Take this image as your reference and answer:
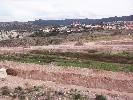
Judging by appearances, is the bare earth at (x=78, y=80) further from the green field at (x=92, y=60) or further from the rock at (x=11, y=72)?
the green field at (x=92, y=60)

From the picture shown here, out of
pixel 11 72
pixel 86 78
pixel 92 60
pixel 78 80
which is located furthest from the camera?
pixel 92 60

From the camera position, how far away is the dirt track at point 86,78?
3378cm

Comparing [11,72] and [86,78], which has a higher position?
[86,78]

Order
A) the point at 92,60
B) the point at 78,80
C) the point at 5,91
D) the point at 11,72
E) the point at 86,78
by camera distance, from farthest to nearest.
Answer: the point at 92,60
the point at 11,72
the point at 86,78
the point at 78,80
the point at 5,91

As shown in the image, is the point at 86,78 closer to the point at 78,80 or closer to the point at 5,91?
the point at 78,80

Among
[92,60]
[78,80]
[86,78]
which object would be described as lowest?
[92,60]

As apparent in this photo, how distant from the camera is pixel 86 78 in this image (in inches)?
1497

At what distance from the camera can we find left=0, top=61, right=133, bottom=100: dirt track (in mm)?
33781

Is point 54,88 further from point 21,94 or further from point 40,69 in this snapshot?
point 40,69

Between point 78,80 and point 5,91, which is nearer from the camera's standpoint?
point 5,91

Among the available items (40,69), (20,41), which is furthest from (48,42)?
(40,69)

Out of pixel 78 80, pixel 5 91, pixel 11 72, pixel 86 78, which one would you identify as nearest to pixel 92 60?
pixel 11 72

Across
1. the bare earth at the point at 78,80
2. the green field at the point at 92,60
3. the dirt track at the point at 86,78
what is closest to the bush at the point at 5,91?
the bare earth at the point at 78,80

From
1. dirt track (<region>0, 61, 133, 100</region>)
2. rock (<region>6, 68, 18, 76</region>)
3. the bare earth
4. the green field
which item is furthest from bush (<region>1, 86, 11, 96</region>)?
the green field
